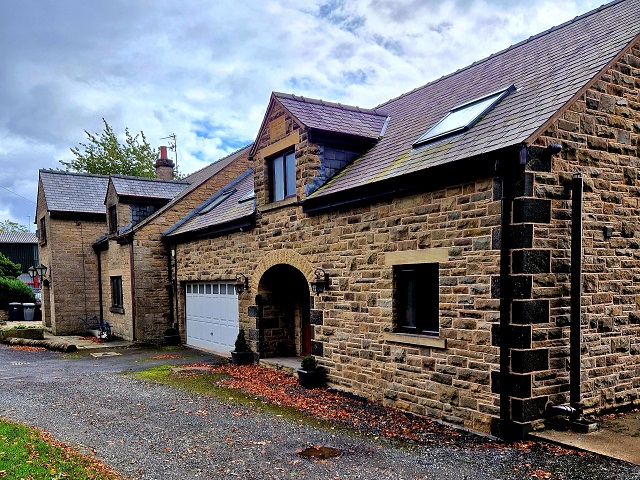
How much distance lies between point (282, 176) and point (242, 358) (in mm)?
5249

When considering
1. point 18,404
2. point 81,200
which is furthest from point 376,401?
point 81,200

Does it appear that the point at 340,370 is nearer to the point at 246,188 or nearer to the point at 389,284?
the point at 389,284

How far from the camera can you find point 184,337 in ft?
61.9

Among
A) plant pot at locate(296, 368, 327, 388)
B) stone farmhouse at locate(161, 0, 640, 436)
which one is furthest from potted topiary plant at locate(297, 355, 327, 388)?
stone farmhouse at locate(161, 0, 640, 436)

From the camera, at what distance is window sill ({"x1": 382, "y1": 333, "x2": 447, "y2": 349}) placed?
320 inches

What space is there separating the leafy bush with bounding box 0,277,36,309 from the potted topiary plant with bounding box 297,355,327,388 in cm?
2741

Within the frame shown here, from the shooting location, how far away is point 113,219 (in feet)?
69.5

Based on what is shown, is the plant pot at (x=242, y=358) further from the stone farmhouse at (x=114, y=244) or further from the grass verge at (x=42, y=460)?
the grass verge at (x=42, y=460)

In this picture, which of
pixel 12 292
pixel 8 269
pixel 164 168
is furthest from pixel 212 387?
pixel 8 269

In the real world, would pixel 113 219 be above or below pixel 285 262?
above

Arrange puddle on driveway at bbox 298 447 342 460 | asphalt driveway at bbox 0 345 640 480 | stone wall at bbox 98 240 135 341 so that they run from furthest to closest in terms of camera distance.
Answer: stone wall at bbox 98 240 135 341 → puddle on driveway at bbox 298 447 342 460 → asphalt driveway at bbox 0 345 640 480

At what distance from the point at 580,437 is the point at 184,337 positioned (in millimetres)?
14927

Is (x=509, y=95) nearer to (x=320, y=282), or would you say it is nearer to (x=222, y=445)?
(x=320, y=282)

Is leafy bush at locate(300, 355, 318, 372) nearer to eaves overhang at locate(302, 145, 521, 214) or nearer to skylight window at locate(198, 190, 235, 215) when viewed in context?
eaves overhang at locate(302, 145, 521, 214)
